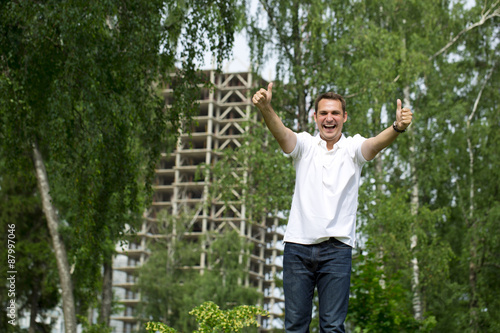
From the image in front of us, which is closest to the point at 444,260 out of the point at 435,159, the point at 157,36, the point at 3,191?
the point at 435,159

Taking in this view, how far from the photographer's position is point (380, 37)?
2006 centimetres

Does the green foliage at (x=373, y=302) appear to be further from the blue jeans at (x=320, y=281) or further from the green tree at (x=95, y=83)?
the blue jeans at (x=320, y=281)

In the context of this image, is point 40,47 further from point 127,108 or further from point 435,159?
point 435,159

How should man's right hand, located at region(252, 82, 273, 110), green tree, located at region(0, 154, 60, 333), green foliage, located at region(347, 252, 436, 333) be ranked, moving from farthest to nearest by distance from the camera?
green tree, located at region(0, 154, 60, 333) → green foliage, located at region(347, 252, 436, 333) → man's right hand, located at region(252, 82, 273, 110)

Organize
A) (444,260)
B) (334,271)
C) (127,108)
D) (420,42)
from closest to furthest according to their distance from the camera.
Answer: (334,271) < (127,108) < (444,260) < (420,42)

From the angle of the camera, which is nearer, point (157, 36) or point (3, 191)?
point (157, 36)

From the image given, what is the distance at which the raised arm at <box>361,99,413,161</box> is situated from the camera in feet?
Answer: 12.2

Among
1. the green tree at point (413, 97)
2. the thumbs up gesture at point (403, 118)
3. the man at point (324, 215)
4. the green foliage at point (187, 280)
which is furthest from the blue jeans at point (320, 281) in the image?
the green foliage at point (187, 280)

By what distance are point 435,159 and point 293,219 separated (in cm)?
1922

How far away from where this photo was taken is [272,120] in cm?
380

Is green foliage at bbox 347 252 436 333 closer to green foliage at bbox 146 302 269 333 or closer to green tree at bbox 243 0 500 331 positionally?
green foliage at bbox 146 302 269 333

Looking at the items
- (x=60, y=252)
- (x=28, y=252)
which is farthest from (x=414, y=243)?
(x=28, y=252)

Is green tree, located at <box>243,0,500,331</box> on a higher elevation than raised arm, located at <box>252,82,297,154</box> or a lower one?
higher

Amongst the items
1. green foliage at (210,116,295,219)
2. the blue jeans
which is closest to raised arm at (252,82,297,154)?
the blue jeans
